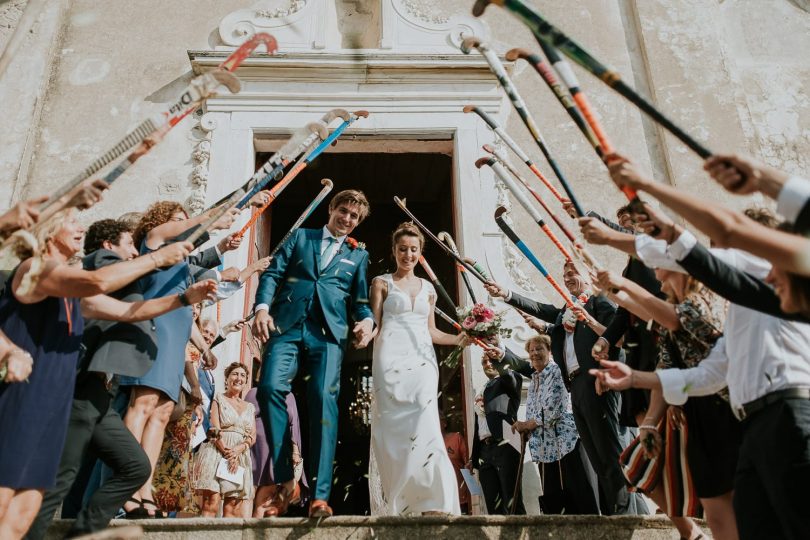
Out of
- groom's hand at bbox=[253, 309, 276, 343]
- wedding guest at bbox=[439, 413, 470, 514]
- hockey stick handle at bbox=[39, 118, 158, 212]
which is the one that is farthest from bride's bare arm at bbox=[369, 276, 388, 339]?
wedding guest at bbox=[439, 413, 470, 514]

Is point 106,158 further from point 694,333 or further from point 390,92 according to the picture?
point 390,92

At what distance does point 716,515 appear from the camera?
356cm

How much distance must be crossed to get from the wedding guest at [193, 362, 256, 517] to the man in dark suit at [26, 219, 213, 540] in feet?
6.92

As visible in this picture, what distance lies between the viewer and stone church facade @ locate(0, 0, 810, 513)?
27.7 feet

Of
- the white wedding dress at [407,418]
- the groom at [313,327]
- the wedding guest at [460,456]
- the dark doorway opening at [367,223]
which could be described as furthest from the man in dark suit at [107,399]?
the dark doorway opening at [367,223]

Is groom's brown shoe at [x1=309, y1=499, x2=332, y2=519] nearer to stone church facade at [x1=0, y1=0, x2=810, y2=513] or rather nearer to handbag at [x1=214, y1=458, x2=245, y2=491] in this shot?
handbag at [x1=214, y1=458, x2=245, y2=491]

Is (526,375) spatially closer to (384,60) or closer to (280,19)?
(384,60)

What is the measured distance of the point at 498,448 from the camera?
687 cm

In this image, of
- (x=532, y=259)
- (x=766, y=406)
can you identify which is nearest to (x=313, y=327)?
(x=532, y=259)

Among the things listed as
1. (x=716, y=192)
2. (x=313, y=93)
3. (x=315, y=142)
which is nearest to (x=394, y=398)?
(x=315, y=142)

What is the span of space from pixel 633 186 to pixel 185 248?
6.95 ft

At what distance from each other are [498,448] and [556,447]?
3.14ft

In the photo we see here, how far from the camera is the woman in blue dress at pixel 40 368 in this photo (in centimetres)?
300

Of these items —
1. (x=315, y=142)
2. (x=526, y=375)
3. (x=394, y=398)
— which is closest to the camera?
(x=394, y=398)
